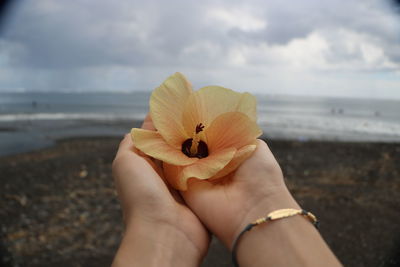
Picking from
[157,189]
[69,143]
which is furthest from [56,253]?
[69,143]

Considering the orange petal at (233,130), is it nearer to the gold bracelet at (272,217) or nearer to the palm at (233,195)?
the palm at (233,195)

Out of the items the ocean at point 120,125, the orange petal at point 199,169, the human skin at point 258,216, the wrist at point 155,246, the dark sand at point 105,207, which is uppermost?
the orange petal at point 199,169

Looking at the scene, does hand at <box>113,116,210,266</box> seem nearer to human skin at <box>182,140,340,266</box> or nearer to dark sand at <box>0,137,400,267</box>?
human skin at <box>182,140,340,266</box>

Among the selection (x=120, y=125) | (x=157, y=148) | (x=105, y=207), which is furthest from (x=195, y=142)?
(x=120, y=125)

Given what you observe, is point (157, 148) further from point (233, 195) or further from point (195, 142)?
point (233, 195)

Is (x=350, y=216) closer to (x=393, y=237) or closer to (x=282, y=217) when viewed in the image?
(x=393, y=237)

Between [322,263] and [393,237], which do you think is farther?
[393,237]

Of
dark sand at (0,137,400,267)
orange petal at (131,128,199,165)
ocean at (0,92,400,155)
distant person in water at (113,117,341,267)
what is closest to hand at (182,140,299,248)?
distant person in water at (113,117,341,267)

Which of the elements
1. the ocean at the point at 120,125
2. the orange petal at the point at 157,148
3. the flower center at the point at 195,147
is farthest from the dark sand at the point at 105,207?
the ocean at the point at 120,125
